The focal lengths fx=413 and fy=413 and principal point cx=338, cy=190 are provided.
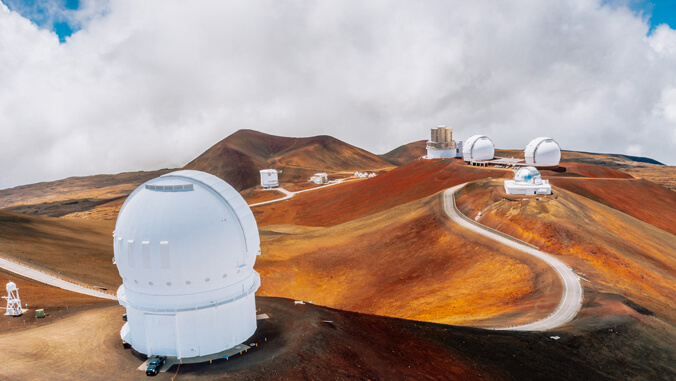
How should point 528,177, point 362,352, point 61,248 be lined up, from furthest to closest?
point 528,177 → point 61,248 → point 362,352

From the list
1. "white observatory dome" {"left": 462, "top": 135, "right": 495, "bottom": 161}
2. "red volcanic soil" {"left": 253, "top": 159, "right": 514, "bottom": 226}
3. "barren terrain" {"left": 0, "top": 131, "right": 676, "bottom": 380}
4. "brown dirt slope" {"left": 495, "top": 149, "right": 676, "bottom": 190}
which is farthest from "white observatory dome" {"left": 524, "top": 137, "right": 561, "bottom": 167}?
"brown dirt slope" {"left": 495, "top": 149, "right": 676, "bottom": 190}

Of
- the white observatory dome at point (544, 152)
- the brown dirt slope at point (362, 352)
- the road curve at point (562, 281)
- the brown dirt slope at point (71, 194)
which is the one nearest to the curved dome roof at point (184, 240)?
the brown dirt slope at point (362, 352)

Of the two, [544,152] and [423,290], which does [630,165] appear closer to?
[544,152]

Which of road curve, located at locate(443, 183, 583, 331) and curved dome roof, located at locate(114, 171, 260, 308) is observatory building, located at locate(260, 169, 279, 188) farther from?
curved dome roof, located at locate(114, 171, 260, 308)

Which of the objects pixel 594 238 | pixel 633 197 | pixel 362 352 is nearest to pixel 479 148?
pixel 633 197

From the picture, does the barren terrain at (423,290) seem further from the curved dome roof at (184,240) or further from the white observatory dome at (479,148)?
the white observatory dome at (479,148)

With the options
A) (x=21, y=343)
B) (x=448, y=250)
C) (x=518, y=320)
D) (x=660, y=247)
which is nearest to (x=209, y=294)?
(x=21, y=343)
